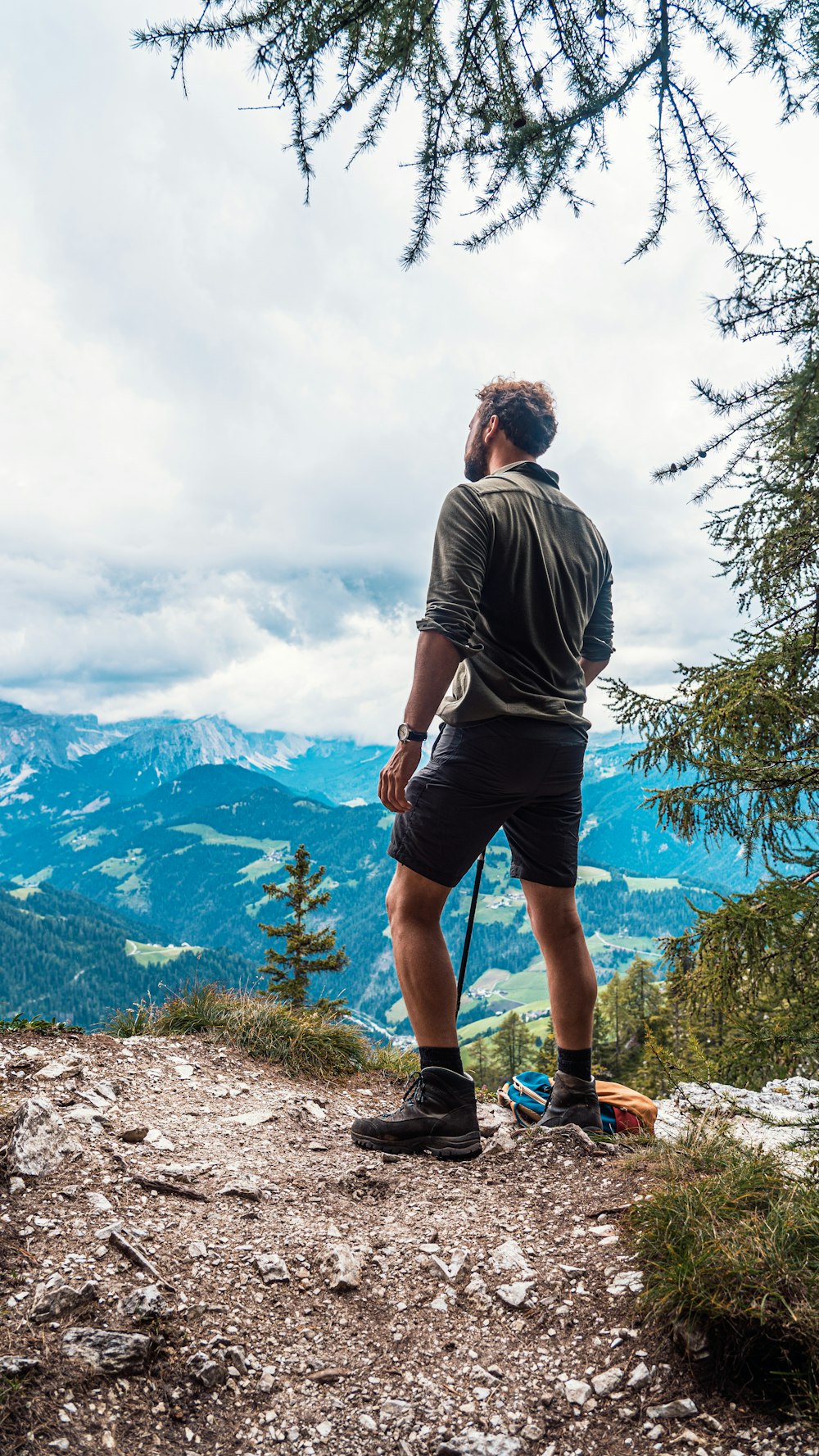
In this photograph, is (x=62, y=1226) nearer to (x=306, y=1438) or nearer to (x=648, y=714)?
(x=306, y=1438)

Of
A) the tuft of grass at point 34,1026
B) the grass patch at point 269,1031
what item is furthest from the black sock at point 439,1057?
the tuft of grass at point 34,1026

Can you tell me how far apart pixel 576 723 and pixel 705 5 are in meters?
2.70

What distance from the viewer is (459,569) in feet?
10.6

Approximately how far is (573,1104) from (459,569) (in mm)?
2848

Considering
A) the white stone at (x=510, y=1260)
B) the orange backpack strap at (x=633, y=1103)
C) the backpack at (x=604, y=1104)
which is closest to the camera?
the white stone at (x=510, y=1260)

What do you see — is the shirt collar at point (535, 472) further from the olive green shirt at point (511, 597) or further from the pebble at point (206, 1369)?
the pebble at point (206, 1369)

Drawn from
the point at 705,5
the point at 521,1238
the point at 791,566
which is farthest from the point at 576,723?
the point at 705,5

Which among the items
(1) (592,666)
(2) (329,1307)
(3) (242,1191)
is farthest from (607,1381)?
(1) (592,666)

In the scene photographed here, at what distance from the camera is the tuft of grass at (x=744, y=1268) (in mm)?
1879

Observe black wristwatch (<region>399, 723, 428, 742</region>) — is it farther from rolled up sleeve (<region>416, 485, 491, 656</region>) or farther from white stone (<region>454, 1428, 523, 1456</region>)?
white stone (<region>454, 1428, 523, 1456</region>)

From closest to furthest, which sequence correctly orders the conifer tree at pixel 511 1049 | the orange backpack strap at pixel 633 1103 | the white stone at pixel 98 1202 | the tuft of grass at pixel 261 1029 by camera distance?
1. the white stone at pixel 98 1202
2. the orange backpack strap at pixel 633 1103
3. the tuft of grass at pixel 261 1029
4. the conifer tree at pixel 511 1049

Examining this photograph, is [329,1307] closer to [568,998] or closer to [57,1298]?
[57,1298]

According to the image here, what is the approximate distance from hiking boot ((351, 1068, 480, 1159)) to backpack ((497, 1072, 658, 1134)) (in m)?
0.71

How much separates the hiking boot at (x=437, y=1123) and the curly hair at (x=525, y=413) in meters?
3.25
